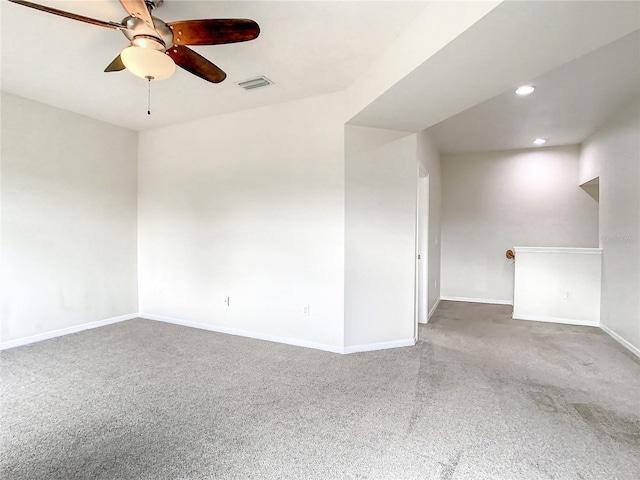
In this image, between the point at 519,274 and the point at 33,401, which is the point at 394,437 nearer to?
the point at 33,401

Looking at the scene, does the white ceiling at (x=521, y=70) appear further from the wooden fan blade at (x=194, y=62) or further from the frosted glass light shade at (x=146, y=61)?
the frosted glass light shade at (x=146, y=61)

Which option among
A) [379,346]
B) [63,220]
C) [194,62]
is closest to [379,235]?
[379,346]

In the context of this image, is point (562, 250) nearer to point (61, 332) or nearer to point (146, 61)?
point (146, 61)

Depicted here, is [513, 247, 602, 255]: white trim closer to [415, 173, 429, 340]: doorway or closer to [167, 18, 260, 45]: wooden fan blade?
[415, 173, 429, 340]: doorway

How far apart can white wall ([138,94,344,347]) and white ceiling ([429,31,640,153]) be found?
193 cm

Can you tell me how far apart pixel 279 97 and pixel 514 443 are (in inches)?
138

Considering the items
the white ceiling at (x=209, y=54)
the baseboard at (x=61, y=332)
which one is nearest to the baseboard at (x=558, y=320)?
the white ceiling at (x=209, y=54)

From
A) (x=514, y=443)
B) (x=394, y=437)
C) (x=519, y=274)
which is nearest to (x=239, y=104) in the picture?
(x=394, y=437)

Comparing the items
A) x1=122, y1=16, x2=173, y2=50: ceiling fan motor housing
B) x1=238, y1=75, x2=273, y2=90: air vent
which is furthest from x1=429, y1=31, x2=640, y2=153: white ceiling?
x1=122, y1=16, x2=173, y2=50: ceiling fan motor housing

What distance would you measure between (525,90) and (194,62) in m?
3.07

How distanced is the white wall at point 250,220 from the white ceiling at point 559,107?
193 centimetres

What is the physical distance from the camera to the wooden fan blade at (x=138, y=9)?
63.9 inches

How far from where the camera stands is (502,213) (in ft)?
19.2

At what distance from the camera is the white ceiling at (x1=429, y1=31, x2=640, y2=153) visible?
9.00 ft
